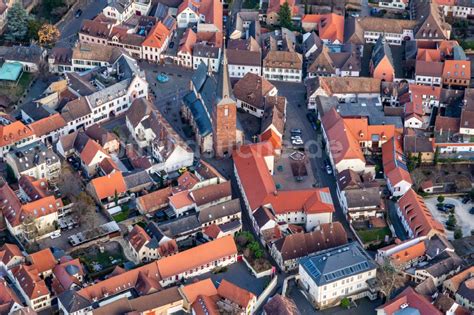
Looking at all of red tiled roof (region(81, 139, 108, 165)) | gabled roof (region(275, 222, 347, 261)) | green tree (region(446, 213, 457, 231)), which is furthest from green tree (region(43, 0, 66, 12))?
green tree (region(446, 213, 457, 231))

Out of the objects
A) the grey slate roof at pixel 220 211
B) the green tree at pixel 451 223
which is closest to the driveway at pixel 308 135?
the green tree at pixel 451 223

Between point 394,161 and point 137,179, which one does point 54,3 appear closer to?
point 137,179

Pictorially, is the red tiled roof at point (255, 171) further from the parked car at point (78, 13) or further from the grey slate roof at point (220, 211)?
the parked car at point (78, 13)

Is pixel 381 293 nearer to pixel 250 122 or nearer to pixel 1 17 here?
pixel 250 122

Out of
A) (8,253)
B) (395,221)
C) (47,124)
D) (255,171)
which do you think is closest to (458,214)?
(395,221)

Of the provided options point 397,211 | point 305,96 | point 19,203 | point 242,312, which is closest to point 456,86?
point 305,96
